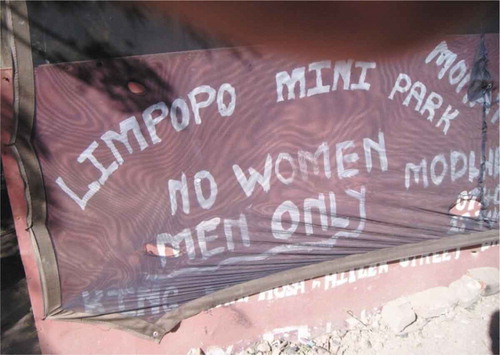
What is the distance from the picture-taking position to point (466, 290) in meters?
3.81

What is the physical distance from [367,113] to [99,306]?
6.66 feet

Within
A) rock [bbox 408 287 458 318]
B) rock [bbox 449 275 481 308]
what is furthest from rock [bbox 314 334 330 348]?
rock [bbox 449 275 481 308]

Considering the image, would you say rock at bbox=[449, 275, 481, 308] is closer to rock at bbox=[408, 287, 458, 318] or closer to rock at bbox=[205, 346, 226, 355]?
rock at bbox=[408, 287, 458, 318]

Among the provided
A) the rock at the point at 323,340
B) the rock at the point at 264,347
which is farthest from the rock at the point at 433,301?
the rock at the point at 264,347

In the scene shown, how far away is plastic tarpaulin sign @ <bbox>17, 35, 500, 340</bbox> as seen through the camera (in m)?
2.43

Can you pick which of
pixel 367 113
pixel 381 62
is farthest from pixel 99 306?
pixel 381 62

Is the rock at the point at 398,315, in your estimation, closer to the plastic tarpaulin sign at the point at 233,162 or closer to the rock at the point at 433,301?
the rock at the point at 433,301

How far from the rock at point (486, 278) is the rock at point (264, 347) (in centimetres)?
187

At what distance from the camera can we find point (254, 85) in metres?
2.70

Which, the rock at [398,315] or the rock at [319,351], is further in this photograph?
the rock at [398,315]

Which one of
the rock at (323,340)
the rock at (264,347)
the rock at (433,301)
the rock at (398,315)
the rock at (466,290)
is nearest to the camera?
the rock at (264,347)

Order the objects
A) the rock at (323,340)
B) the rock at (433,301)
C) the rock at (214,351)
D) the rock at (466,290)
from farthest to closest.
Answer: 1. the rock at (466,290)
2. the rock at (433,301)
3. the rock at (323,340)
4. the rock at (214,351)

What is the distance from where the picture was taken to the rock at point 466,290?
12.4 ft

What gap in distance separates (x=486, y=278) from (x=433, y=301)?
1.79ft
